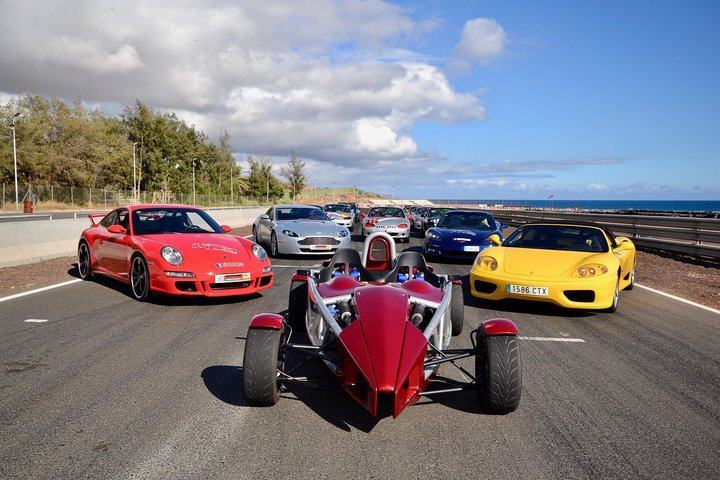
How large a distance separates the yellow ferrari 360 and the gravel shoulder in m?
1.72

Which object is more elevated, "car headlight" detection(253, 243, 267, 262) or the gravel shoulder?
"car headlight" detection(253, 243, 267, 262)

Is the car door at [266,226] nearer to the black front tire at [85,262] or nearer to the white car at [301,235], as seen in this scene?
the white car at [301,235]

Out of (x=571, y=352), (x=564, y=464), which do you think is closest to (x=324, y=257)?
(x=571, y=352)

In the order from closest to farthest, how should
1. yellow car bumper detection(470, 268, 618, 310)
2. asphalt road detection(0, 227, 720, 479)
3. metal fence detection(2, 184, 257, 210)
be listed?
asphalt road detection(0, 227, 720, 479) → yellow car bumper detection(470, 268, 618, 310) → metal fence detection(2, 184, 257, 210)

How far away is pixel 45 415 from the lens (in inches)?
153

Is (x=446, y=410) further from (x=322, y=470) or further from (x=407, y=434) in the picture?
(x=322, y=470)

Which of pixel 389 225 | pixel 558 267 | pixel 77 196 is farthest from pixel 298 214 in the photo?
pixel 77 196

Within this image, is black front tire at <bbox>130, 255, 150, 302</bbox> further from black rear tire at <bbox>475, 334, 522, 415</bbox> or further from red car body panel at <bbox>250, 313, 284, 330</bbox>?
black rear tire at <bbox>475, 334, 522, 415</bbox>

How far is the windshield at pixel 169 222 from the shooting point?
904 centimetres

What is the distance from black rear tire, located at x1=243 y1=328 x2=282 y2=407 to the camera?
3.93 m

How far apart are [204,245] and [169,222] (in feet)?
4.37

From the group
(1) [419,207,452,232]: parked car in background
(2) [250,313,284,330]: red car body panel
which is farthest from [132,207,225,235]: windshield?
(1) [419,207,452,232]: parked car in background

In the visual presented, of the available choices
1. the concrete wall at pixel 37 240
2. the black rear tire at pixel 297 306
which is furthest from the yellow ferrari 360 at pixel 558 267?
the concrete wall at pixel 37 240

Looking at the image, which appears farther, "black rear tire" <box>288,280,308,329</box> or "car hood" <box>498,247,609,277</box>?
"car hood" <box>498,247,609,277</box>
